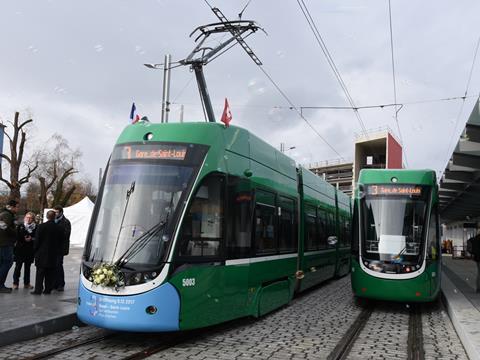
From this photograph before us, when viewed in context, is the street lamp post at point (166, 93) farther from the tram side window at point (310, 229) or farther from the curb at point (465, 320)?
the curb at point (465, 320)

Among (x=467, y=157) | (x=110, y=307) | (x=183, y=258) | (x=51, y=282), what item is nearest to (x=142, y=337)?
(x=110, y=307)

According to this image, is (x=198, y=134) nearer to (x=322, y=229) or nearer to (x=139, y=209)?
(x=139, y=209)

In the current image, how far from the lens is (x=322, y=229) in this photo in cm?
1427

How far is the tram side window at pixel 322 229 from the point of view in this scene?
45.6 ft

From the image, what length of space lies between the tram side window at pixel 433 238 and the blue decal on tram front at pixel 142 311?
603 centimetres

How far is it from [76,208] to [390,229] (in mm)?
23614


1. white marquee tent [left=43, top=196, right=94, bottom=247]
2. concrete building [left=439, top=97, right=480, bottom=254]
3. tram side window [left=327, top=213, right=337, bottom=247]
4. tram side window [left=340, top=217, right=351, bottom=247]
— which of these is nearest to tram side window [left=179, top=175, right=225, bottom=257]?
concrete building [left=439, top=97, right=480, bottom=254]

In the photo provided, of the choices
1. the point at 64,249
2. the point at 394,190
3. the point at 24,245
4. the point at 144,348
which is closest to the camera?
the point at 144,348

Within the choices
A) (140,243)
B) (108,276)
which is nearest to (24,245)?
(108,276)

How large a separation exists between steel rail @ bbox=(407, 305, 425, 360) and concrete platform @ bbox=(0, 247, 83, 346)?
5.04 meters

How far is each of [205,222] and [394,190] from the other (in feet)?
17.8

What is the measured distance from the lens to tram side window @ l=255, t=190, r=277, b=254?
861cm

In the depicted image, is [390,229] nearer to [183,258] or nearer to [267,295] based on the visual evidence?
[267,295]

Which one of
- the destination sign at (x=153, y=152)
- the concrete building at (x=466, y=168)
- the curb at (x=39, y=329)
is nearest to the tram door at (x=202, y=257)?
the destination sign at (x=153, y=152)
